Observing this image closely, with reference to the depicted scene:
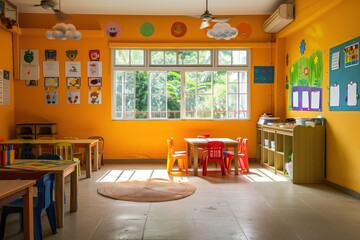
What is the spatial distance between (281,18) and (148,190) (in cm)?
479

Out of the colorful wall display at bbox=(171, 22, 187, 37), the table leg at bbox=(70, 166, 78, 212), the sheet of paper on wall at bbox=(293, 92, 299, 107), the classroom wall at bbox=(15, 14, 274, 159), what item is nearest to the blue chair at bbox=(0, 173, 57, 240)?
the table leg at bbox=(70, 166, 78, 212)

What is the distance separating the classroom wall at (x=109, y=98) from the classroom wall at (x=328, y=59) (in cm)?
194

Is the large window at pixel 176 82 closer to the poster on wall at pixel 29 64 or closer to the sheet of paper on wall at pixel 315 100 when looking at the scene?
the poster on wall at pixel 29 64

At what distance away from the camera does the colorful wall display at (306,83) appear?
694 centimetres

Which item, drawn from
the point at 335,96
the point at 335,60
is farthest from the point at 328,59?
the point at 335,96

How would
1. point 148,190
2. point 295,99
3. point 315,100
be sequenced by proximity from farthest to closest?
point 295,99 < point 315,100 < point 148,190

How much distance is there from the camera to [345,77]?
586cm

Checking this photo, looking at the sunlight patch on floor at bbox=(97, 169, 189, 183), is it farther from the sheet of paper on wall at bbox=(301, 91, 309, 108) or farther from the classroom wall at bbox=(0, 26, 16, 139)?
the sheet of paper on wall at bbox=(301, 91, 309, 108)

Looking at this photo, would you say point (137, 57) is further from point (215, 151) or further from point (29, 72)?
point (215, 151)

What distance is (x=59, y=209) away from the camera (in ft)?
13.7

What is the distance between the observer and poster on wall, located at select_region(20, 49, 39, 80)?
9023mm

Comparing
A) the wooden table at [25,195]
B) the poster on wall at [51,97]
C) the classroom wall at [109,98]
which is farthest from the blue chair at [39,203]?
the poster on wall at [51,97]

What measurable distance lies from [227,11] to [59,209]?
6797 mm

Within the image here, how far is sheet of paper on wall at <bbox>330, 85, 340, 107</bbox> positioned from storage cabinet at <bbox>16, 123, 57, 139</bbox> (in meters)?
6.43
